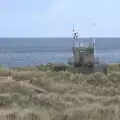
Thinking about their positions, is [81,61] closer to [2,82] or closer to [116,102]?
[2,82]

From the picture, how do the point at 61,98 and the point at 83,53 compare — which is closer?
the point at 61,98

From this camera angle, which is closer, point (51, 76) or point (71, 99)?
point (71, 99)

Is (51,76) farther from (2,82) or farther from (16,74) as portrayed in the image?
(2,82)

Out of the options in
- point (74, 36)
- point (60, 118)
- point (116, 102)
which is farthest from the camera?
point (74, 36)

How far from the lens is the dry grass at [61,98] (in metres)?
15.1

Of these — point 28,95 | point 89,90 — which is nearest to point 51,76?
point 89,90

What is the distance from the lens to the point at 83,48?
40219 mm

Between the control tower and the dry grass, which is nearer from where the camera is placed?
the dry grass

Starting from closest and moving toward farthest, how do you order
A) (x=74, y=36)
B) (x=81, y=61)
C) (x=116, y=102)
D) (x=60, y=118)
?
(x=60, y=118)
(x=116, y=102)
(x=81, y=61)
(x=74, y=36)

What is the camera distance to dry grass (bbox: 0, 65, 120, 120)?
15.1 meters

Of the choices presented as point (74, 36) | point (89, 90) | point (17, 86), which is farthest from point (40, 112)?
point (74, 36)

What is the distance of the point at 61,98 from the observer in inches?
789

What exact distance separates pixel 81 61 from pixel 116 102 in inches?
754

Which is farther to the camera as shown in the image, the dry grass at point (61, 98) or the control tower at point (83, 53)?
the control tower at point (83, 53)
